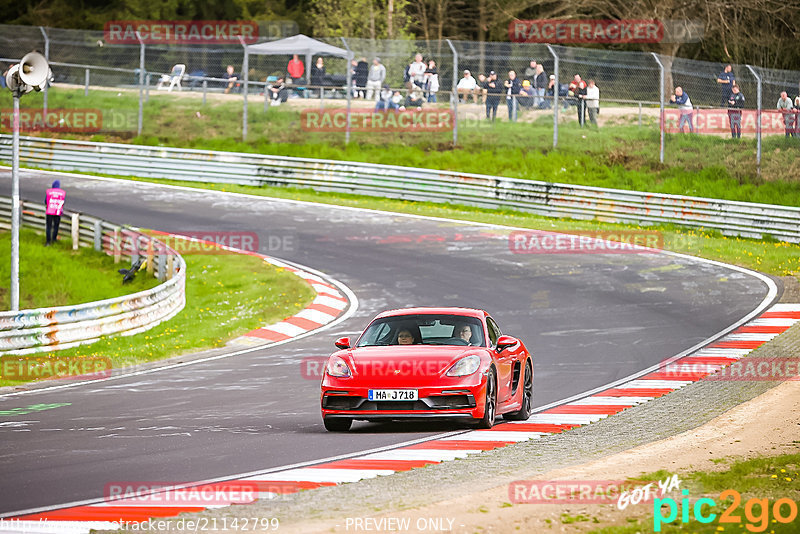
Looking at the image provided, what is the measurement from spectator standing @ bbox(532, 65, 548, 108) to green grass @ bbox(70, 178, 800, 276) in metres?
3.41

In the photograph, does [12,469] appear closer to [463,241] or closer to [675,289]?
[675,289]

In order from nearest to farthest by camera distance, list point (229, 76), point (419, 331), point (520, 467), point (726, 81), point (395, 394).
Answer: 1. point (520, 467)
2. point (395, 394)
3. point (419, 331)
4. point (726, 81)
5. point (229, 76)

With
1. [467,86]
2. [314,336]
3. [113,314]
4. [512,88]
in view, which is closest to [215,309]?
[113,314]

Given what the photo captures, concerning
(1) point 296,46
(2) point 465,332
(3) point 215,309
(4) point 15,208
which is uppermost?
(1) point 296,46

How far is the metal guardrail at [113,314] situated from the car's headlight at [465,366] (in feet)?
25.9

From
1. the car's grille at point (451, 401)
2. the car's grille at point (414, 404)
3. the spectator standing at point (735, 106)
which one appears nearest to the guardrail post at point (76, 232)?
the spectator standing at point (735, 106)

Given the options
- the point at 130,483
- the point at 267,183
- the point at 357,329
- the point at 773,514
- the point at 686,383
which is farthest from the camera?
the point at 267,183

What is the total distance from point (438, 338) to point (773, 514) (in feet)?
17.6

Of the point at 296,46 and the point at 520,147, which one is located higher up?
the point at 296,46

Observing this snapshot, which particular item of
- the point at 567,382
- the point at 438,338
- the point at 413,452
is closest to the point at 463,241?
the point at 567,382

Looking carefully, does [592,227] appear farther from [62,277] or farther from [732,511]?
[732,511]

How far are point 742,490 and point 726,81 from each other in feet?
74.5

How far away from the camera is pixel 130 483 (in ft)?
27.8

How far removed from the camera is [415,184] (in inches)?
1233
